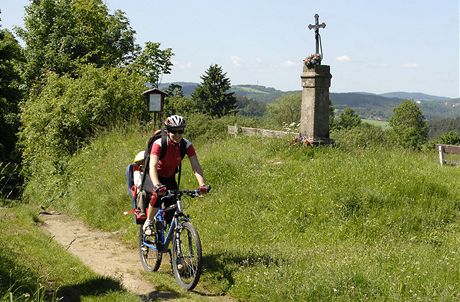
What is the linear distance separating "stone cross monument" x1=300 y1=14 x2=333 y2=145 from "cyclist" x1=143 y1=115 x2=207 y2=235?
6.43m

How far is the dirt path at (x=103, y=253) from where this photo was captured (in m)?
7.08

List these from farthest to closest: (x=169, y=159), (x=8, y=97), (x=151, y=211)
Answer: (x=8, y=97) < (x=151, y=211) < (x=169, y=159)

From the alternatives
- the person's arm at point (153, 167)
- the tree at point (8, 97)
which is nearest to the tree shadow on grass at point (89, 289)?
the person's arm at point (153, 167)

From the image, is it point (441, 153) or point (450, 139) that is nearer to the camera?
point (441, 153)

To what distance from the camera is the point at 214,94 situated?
68438mm

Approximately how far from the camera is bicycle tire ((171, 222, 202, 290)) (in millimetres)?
6578

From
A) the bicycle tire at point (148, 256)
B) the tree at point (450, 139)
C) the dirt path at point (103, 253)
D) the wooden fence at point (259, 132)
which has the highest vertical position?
the wooden fence at point (259, 132)

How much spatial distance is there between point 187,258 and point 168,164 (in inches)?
52.6

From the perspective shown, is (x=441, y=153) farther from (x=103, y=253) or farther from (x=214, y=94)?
(x=214, y=94)

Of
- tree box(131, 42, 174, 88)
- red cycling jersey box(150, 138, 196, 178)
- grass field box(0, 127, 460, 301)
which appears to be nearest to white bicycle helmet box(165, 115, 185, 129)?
red cycling jersey box(150, 138, 196, 178)

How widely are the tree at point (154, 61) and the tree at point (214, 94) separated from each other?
23.8m

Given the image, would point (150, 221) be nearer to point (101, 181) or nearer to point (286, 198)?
point (286, 198)

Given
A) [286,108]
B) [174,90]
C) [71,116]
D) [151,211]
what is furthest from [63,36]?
[286,108]

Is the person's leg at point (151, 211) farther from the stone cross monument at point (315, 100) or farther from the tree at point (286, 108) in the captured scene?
the tree at point (286, 108)
